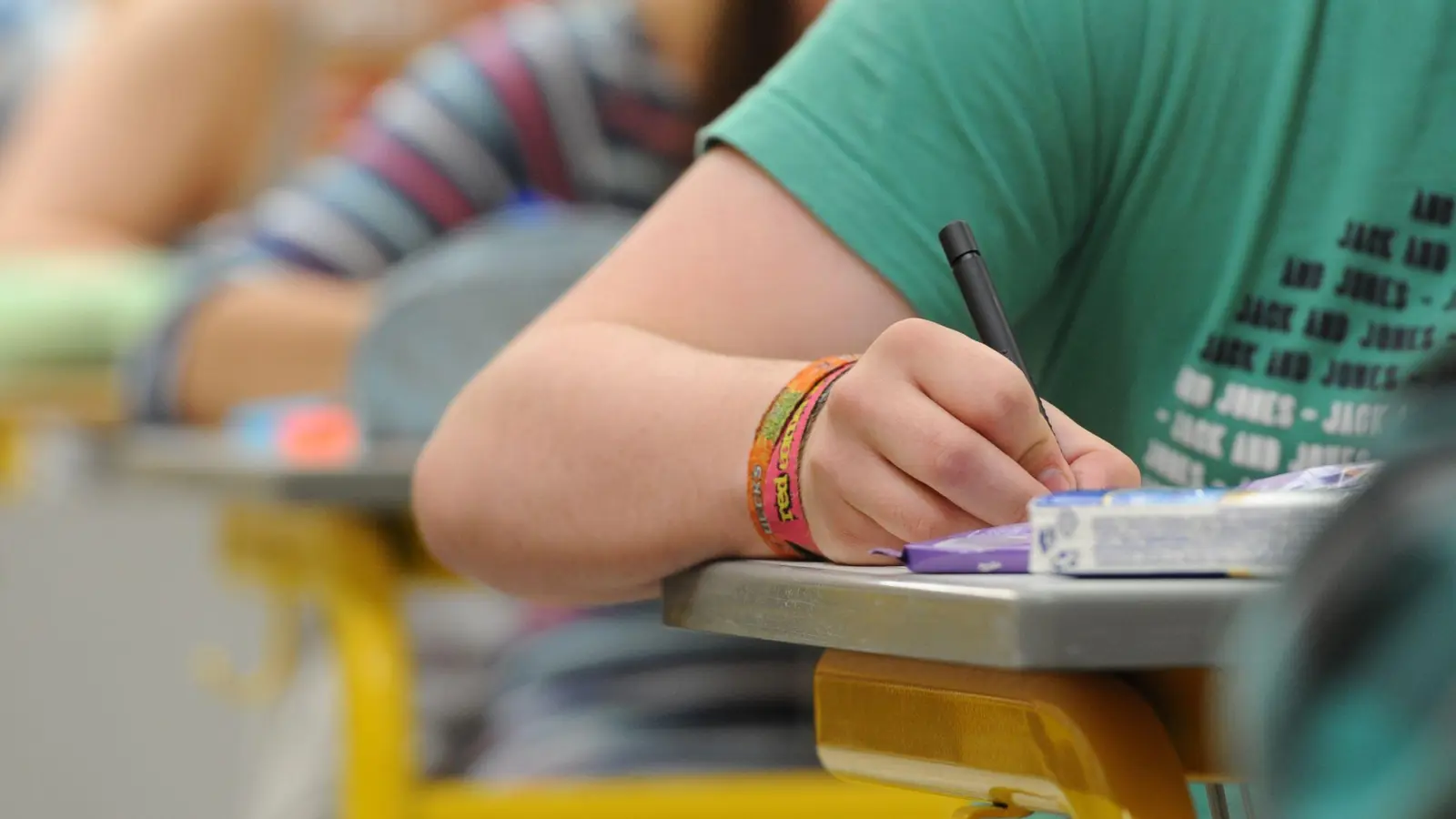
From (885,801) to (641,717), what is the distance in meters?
0.15

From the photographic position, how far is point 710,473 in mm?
419

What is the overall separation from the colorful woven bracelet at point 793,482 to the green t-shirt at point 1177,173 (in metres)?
0.06

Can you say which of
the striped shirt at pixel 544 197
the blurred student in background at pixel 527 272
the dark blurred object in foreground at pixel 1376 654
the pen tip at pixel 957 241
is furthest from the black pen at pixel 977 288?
the striped shirt at pixel 544 197

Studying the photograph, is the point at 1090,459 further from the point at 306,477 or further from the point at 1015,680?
the point at 306,477

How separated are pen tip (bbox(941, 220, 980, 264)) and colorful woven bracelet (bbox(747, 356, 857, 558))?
4cm

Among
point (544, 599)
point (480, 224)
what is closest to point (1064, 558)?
point (544, 599)

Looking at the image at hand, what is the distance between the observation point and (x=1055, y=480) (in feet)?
1.17

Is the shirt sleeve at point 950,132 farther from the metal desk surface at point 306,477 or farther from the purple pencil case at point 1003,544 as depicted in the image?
the metal desk surface at point 306,477

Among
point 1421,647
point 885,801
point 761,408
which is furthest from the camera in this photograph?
point 885,801

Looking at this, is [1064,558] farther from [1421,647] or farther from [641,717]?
[641,717]

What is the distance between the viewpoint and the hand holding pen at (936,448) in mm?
348

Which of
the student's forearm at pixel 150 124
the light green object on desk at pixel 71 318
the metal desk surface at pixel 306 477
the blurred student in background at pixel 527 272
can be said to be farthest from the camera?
the student's forearm at pixel 150 124

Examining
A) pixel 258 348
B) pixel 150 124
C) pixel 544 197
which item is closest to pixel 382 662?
pixel 258 348

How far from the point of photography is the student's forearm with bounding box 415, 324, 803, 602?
420 mm
